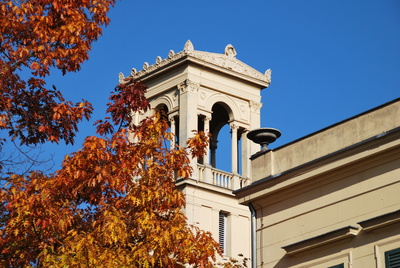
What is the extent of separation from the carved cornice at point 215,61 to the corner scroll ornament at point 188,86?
1326 millimetres

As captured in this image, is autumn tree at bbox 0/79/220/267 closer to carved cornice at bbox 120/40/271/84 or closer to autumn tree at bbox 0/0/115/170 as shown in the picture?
autumn tree at bbox 0/0/115/170

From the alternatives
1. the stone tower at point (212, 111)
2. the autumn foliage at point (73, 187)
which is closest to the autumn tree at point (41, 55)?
the autumn foliage at point (73, 187)

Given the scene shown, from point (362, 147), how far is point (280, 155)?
3.34 m

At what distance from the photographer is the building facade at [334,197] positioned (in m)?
24.3

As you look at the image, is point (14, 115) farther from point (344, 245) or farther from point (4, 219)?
point (344, 245)

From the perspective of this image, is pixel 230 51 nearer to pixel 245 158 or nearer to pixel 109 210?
pixel 245 158

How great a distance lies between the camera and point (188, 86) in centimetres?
5659

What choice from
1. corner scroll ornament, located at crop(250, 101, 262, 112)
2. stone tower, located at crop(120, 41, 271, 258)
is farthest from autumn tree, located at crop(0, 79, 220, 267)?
corner scroll ornament, located at crop(250, 101, 262, 112)

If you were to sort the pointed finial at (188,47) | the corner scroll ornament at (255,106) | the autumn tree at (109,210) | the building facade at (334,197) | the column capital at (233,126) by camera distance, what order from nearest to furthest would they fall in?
the autumn tree at (109,210), the building facade at (334,197), the pointed finial at (188,47), the column capital at (233,126), the corner scroll ornament at (255,106)

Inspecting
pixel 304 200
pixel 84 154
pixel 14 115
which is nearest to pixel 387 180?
pixel 304 200

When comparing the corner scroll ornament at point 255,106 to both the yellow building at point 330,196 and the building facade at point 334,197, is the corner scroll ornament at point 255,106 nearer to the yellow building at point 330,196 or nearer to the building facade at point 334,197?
the yellow building at point 330,196

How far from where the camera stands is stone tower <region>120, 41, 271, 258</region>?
55.6 m

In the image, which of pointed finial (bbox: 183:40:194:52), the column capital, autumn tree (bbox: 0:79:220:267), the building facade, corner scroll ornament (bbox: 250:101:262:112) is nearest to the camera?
autumn tree (bbox: 0:79:220:267)

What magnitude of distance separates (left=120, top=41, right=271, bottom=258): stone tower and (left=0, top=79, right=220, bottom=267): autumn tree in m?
29.8
